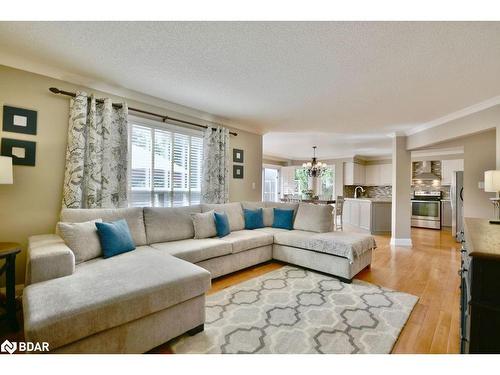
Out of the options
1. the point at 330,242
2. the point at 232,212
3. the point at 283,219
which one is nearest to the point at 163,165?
the point at 232,212

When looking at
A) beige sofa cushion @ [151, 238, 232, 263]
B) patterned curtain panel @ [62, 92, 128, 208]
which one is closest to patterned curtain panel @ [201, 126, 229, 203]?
beige sofa cushion @ [151, 238, 232, 263]

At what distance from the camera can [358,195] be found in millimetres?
8719

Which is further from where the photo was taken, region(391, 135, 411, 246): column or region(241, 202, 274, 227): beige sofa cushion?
region(391, 135, 411, 246): column

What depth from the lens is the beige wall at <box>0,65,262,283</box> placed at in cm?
234

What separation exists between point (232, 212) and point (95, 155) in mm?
2007

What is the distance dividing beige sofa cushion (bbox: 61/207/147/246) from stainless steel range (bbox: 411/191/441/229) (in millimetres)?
7474

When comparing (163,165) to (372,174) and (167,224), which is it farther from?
(372,174)

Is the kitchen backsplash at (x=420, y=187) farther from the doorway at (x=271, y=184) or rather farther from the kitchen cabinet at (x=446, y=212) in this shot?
the doorway at (x=271, y=184)

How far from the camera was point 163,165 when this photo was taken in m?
3.60

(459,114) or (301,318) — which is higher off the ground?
(459,114)

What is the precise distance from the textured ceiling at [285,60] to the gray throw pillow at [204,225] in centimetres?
165

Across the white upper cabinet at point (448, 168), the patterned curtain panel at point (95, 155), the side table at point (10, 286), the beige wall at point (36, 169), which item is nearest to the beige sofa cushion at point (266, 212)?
the patterned curtain panel at point (95, 155)

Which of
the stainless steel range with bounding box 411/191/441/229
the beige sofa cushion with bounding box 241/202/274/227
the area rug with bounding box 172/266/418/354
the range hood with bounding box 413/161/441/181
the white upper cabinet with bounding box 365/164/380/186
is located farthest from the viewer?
the white upper cabinet with bounding box 365/164/380/186

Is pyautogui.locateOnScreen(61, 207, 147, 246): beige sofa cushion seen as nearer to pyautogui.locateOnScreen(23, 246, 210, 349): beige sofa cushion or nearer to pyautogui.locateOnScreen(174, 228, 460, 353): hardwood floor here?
pyautogui.locateOnScreen(23, 246, 210, 349): beige sofa cushion
